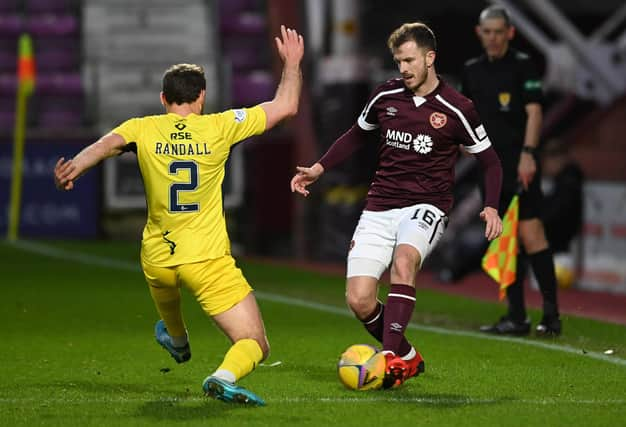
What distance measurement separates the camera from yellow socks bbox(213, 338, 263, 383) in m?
6.38

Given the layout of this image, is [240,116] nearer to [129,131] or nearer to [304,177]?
[129,131]

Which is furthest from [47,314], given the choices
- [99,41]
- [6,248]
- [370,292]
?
[99,41]

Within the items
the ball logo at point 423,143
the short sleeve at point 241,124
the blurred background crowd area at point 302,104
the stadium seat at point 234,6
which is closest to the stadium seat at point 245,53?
the blurred background crowd area at point 302,104

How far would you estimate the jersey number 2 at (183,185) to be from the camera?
6.75 meters

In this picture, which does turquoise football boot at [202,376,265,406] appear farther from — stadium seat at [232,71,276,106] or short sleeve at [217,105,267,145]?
stadium seat at [232,71,276,106]

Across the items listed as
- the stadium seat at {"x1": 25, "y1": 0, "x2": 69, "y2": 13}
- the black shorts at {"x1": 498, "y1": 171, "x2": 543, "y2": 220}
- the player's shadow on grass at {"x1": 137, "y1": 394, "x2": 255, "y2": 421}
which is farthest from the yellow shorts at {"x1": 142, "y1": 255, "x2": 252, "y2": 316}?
the stadium seat at {"x1": 25, "y1": 0, "x2": 69, "y2": 13}

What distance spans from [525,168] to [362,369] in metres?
2.99

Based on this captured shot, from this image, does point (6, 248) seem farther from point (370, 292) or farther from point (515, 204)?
point (370, 292)

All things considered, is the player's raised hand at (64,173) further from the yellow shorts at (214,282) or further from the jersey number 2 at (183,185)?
the yellow shorts at (214,282)

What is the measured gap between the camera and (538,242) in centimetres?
991

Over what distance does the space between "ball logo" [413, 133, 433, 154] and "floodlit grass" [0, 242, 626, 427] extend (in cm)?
112

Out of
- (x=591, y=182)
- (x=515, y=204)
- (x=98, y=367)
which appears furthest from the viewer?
(x=591, y=182)

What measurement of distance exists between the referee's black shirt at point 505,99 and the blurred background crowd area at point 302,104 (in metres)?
5.23

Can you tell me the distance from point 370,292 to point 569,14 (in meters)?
17.6
